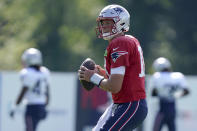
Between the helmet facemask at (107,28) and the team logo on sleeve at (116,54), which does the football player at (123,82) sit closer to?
the team logo on sleeve at (116,54)

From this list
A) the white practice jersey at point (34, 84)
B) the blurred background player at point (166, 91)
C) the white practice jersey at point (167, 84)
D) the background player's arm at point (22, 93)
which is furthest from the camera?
the white practice jersey at point (167, 84)

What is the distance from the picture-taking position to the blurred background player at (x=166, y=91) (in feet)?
36.8

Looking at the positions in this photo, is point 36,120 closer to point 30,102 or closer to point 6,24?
point 30,102

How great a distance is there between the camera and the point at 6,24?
10.7m

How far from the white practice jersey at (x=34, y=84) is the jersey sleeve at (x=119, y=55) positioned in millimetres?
4188

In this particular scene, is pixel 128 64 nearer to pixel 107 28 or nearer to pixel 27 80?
pixel 107 28

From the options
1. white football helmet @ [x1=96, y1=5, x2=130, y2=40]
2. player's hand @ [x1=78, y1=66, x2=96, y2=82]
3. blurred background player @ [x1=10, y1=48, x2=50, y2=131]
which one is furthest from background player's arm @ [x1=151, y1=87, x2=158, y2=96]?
player's hand @ [x1=78, y1=66, x2=96, y2=82]

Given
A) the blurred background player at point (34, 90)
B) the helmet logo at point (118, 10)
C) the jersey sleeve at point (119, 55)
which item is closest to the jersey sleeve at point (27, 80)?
the blurred background player at point (34, 90)

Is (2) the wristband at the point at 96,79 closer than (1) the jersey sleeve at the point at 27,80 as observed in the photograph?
Yes

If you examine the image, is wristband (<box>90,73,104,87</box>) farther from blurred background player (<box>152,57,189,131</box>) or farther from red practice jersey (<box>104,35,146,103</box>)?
blurred background player (<box>152,57,189,131</box>)

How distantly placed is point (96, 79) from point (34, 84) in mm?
4047

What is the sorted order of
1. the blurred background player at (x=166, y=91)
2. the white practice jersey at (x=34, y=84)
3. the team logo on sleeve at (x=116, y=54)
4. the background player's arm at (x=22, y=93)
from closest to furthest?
the team logo on sleeve at (x=116, y=54) < the background player's arm at (x=22, y=93) < the white practice jersey at (x=34, y=84) < the blurred background player at (x=166, y=91)

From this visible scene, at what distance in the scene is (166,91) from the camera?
37.9 ft

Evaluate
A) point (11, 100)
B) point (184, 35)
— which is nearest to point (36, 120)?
point (11, 100)
